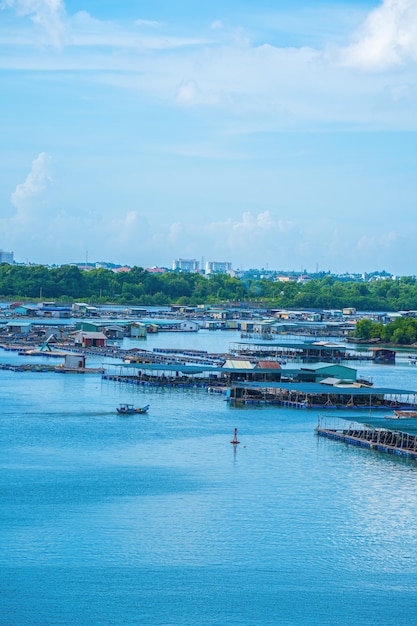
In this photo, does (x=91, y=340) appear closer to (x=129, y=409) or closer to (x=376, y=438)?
(x=129, y=409)

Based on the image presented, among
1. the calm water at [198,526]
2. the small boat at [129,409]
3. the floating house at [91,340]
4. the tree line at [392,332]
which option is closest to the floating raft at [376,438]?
the calm water at [198,526]

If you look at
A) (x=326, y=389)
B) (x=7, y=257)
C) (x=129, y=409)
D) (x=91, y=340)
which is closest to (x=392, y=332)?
(x=91, y=340)

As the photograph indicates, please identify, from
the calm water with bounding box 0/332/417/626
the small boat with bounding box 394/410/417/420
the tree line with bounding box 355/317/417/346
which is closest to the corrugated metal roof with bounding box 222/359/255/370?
the small boat with bounding box 394/410/417/420

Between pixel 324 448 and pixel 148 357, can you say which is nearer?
pixel 324 448

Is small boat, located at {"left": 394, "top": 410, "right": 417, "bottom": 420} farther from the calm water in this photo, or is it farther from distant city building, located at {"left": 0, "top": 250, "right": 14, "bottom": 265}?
distant city building, located at {"left": 0, "top": 250, "right": 14, "bottom": 265}

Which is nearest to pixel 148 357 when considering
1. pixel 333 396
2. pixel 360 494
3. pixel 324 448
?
pixel 333 396

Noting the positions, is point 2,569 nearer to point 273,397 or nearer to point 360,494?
point 360,494

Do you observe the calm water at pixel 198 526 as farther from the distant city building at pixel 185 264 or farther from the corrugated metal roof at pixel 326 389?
the distant city building at pixel 185 264
